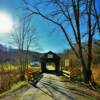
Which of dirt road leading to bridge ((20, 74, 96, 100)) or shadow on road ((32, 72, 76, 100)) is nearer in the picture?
dirt road leading to bridge ((20, 74, 96, 100))

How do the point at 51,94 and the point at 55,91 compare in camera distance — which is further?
the point at 55,91

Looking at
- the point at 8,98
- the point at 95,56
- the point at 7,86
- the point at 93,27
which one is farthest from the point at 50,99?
the point at 95,56

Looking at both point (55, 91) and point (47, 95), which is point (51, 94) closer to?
point (47, 95)

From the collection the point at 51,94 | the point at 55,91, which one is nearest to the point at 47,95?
the point at 51,94

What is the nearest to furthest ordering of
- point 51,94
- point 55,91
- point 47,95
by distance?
1. point 47,95
2. point 51,94
3. point 55,91

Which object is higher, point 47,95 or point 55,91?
point 55,91

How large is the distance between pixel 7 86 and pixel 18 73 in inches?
286

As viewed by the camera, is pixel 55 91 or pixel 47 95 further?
pixel 55 91

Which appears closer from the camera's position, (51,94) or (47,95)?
(47,95)

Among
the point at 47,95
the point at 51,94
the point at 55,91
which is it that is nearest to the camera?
the point at 47,95

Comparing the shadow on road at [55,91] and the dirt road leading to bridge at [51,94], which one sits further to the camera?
the shadow on road at [55,91]

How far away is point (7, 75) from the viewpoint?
20.1m

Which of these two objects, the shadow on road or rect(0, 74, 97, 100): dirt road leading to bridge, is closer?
rect(0, 74, 97, 100): dirt road leading to bridge

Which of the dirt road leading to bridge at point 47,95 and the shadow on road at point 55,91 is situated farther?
the shadow on road at point 55,91
